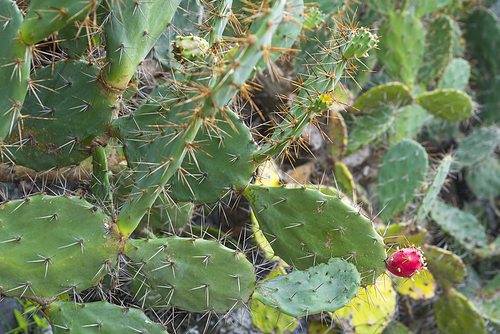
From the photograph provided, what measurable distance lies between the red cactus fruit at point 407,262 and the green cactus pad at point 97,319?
0.76 meters

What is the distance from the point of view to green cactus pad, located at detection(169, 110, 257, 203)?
124cm

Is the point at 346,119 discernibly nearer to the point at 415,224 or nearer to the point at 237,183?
the point at 415,224

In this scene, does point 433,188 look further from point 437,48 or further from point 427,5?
point 427,5

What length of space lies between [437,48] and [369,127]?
0.95 m

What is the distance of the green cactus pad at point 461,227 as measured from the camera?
250cm

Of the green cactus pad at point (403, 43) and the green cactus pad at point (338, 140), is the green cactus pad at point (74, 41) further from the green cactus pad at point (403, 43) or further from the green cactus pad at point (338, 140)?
the green cactus pad at point (403, 43)

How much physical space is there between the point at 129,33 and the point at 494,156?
3.28 m

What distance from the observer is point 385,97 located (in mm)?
2500

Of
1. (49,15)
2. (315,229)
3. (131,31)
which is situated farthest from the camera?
(315,229)

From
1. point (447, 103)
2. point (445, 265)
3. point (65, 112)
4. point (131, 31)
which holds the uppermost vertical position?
point (131, 31)

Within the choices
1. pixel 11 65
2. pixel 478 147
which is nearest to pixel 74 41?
pixel 11 65

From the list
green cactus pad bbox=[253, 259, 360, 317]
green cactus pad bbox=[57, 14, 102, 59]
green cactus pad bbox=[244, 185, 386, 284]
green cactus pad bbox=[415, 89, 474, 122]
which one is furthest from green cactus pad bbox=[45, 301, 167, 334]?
green cactus pad bbox=[415, 89, 474, 122]

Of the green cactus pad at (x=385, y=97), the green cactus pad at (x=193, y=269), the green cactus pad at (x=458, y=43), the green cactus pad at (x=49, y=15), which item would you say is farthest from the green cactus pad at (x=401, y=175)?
the green cactus pad at (x=49, y=15)

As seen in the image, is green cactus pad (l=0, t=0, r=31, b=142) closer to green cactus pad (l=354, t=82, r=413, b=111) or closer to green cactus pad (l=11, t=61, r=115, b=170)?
green cactus pad (l=11, t=61, r=115, b=170)
